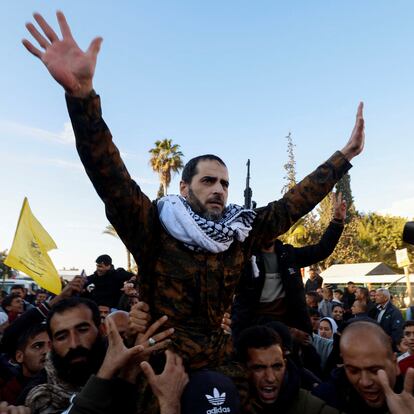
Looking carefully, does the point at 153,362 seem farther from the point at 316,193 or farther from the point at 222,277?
the point at 316,193

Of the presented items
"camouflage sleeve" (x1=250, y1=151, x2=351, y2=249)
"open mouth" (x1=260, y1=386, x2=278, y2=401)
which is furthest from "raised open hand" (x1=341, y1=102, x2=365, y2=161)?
"open mouth" (x1=260, y1=386, x2=278, y2=401)

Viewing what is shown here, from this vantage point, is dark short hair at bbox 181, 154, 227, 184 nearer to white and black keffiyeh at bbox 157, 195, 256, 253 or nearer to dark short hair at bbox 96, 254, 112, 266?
white and black keffiyeh at bbox 157, 195, 256, 253

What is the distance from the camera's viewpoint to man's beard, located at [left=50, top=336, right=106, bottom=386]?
238 cm

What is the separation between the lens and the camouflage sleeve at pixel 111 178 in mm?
1944

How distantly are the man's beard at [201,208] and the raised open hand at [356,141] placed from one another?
955 mm

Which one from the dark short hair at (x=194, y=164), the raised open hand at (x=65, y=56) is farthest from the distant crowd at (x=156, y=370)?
the raised open hand at (x=65, y=56)

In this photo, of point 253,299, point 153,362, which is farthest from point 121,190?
point 253,299

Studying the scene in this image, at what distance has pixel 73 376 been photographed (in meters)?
2.38

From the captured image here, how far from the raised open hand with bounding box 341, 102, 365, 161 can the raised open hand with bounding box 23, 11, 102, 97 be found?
1.59 meters

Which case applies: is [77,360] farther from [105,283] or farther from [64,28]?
[105,283]

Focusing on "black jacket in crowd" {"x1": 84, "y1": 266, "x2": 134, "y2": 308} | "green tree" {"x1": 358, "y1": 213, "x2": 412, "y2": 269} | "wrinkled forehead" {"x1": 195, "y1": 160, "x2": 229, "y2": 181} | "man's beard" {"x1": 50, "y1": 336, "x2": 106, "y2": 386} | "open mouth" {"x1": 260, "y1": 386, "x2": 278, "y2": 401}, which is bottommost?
"open mouth" {"x1": 260, "y1": 386, "x2": 278, "y2": 401}

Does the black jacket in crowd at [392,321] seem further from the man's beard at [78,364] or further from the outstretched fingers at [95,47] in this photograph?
the outstretched fingers at [95,47]

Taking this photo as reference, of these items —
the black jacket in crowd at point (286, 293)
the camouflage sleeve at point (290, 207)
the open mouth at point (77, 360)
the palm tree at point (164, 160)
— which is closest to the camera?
the open mouth at point (77, 360)

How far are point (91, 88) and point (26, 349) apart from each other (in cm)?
253
